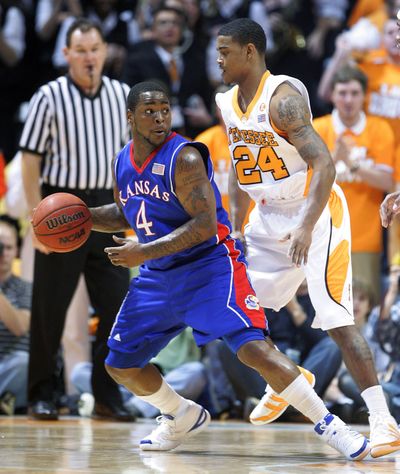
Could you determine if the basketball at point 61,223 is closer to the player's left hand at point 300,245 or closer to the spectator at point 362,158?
the player's left hand at point 300,245

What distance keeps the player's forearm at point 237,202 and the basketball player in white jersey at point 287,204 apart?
42 mm

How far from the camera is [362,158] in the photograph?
7.89 metres

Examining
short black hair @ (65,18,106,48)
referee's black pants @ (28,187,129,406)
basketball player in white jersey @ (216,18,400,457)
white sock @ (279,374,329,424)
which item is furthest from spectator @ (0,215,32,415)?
white sock @ (279,374,329,424)

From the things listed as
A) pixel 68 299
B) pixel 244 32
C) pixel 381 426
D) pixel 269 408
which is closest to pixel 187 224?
pixel 244 32

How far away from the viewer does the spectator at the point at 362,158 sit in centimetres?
779

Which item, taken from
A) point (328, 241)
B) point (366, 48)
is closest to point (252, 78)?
point (328, 241)

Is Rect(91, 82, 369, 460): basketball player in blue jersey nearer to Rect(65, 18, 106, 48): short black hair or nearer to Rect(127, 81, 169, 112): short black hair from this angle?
Rect(127, 81, 169, 112): short black hair

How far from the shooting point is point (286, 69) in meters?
9.62

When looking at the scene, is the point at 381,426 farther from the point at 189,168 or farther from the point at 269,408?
the point at 189,168

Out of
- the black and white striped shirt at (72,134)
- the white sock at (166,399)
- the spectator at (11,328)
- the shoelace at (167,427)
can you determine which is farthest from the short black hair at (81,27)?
the shoelace at (167,427)

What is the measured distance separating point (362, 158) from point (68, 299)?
100.0 inches

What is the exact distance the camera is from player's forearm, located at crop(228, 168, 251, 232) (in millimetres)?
5445

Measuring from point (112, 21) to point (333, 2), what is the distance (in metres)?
2.13

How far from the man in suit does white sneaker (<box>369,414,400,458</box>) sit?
4686 millimetres
